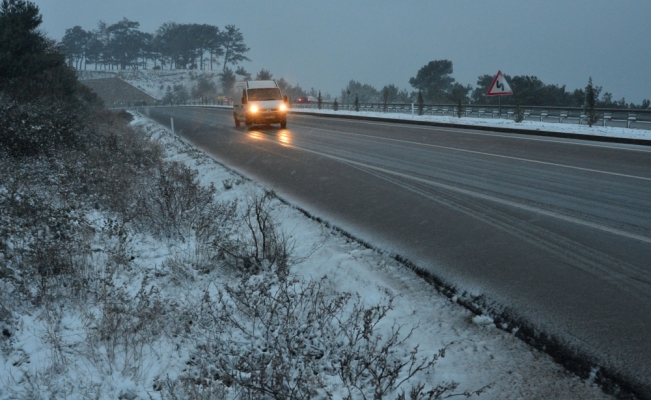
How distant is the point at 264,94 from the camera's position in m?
25.9

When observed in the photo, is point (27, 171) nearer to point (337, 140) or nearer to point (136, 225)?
point (136, 225)

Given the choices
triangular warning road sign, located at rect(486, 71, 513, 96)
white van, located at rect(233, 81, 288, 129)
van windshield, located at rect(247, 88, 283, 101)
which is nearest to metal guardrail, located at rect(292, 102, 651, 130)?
triangular warning road sign, located at rect(486, 71, 513, 96)

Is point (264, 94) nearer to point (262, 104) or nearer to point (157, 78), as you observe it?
point (262, 104)

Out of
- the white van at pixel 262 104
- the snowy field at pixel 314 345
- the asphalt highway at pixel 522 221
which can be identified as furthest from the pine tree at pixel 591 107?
the snowy field at pixel 314 345

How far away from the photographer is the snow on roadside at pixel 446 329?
3091mm

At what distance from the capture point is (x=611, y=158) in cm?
1186

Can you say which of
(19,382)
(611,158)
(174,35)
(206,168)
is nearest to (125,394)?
(19,382)

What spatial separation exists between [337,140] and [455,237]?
12.8 m

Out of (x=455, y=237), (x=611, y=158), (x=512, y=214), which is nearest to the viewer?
(x=455, y=237)

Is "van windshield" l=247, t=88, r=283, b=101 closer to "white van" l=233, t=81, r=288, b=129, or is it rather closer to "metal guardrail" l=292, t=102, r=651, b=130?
"white van" l=233, t=81, r=288, b=129

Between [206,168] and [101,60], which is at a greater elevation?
[101,60]

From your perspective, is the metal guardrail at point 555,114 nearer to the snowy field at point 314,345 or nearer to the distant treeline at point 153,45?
the snowy field at point 314,345

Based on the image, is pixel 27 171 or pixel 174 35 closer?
pixel 27 171

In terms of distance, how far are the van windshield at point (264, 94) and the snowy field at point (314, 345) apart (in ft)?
69.0
